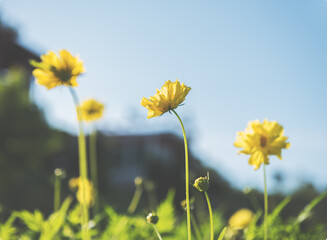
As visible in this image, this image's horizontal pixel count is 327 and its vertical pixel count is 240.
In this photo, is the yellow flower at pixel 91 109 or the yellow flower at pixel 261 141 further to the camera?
the yellow flower at pixel 91 109

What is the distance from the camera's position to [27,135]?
6.22 meters

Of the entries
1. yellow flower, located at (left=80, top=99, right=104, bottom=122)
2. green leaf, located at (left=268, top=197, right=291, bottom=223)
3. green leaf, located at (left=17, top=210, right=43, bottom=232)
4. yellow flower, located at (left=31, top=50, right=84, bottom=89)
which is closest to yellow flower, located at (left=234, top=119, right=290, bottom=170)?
green leaf, located at (left=268, top=197, right=291, bottom=223)

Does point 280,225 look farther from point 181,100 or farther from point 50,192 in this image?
point 50,192

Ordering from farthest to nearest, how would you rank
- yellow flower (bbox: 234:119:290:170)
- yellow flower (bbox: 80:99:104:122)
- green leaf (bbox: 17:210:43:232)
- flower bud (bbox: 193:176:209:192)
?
yellow flower (bbox: 80:99:104:122), green leaf (bbox: 17:210:43:232), yellow flower (bbox: 234:119:290:170), flower bud (bbox: 193:176:209:192)

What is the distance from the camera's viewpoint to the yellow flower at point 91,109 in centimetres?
119

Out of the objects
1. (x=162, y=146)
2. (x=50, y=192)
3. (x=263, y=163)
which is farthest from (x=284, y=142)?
(x=162, y=146)

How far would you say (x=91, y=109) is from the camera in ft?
3.97

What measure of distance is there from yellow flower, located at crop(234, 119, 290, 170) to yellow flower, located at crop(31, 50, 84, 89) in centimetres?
32

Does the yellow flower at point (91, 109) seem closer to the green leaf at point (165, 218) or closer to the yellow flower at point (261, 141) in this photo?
the green leaf at point (165, 218)

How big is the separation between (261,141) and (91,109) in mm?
767

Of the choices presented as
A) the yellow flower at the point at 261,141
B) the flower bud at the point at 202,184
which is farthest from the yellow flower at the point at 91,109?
the flower bud at the point at 202,184

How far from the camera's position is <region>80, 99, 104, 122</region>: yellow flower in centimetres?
119

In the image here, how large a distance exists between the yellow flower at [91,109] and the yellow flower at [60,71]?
57 centimetres

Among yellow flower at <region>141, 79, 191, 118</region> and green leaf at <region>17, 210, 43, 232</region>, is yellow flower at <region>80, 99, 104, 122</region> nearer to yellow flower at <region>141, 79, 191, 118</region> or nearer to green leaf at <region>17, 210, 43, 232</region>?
→ green leaf at <region>17, 210, 43, 232</region>
